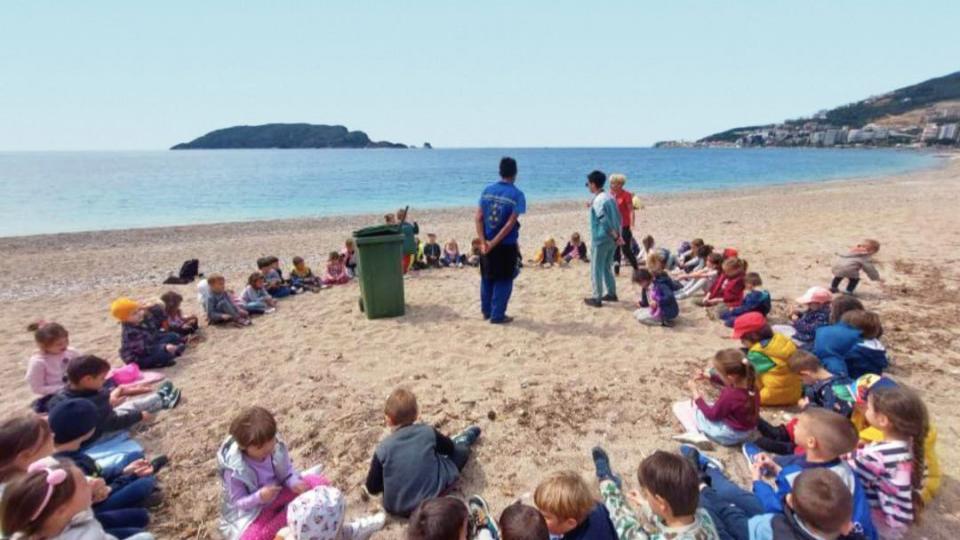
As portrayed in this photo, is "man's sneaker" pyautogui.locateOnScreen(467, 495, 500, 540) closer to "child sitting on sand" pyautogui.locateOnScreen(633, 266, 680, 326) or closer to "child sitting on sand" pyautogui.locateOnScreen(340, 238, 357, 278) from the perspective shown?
"child sitting on sand" pyautogui.locateOnScreen(633, 266, 680, 326)

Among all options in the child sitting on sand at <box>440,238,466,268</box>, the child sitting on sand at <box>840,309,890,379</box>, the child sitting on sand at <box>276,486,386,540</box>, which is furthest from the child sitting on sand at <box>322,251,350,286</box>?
the child sitting on sand at <box>840,309,890,379</box>

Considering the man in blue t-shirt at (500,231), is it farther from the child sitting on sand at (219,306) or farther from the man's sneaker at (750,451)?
the child sitting on sand at (219,306)

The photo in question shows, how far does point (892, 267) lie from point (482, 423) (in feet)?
30.0

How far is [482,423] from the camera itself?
4379mm

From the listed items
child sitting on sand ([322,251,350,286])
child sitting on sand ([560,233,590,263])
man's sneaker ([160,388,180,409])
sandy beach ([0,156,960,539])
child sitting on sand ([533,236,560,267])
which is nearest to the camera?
sandy beach ([0,156,960,539])

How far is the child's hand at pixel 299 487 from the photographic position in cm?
320

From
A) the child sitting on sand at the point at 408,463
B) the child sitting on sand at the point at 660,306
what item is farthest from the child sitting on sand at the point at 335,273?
the child sitting on sand at the point at 408,463

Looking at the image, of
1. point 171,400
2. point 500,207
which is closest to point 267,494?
point 171,400

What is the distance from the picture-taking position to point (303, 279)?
31.0 ft

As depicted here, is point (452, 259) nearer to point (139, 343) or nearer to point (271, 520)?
point (139, 343)

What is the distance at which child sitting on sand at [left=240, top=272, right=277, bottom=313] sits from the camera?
7.91 meters

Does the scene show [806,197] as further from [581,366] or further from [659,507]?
[659,507]

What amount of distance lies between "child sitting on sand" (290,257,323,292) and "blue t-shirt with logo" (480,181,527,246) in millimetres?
4176

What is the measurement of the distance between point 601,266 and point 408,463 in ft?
17.0
